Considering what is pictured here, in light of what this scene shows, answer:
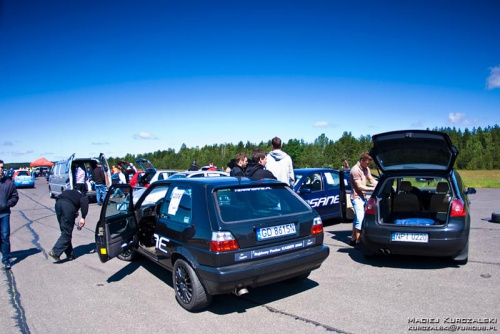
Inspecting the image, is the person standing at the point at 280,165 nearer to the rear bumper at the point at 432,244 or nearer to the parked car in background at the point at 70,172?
the rear bumper at the point at 432,244

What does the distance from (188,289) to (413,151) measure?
424 centimetres

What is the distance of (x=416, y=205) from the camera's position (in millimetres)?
Result: 6207

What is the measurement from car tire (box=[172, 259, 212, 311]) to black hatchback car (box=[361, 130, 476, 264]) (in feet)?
9.70

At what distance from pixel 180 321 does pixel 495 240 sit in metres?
6.68

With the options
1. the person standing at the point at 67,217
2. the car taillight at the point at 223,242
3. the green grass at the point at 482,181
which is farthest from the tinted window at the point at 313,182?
the green grass at the point at 482,181

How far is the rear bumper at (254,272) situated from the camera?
3.56 metres

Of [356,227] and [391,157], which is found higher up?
[391,157]

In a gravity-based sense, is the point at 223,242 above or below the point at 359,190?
below

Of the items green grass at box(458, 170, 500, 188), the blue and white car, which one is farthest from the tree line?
the blue and white car

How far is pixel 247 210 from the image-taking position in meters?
4.10

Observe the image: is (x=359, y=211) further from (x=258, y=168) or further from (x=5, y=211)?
(x=5, y=211)

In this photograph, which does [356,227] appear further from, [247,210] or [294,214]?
[247,210]

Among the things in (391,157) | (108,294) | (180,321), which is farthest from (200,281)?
(391,157)

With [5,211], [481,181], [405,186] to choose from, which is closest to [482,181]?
[481,181]
